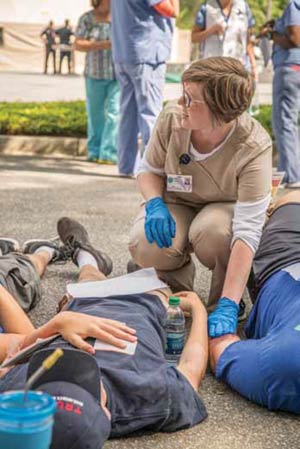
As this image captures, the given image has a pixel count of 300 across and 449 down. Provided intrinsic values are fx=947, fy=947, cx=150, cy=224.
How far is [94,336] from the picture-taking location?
8.63ft

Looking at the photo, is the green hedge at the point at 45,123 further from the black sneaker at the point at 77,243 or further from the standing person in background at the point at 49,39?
the standing person in background at the point at 49,39

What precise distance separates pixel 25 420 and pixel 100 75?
649 cm

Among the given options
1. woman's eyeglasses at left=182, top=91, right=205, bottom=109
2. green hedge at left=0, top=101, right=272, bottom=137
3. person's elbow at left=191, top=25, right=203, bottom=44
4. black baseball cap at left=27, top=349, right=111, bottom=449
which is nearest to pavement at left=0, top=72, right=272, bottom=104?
green hedge at left=0, top=101, right=272, bottom=137

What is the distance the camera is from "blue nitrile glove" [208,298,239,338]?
130 inches

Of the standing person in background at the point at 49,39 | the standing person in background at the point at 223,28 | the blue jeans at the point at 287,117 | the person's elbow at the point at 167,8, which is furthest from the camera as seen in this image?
the standing person in background at the point at 49,39

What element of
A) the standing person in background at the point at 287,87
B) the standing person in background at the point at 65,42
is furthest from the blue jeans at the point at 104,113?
the standing person in background at the point at 65,42

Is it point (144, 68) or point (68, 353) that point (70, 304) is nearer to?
point (68, 353)

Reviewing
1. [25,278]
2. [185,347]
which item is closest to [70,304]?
[185,347]

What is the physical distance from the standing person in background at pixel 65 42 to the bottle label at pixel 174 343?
27.8m

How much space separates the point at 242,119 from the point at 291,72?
3424mm

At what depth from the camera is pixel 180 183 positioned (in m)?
3.83

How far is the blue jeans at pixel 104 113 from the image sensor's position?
8055 millimetres

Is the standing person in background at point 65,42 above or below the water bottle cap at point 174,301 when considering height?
below

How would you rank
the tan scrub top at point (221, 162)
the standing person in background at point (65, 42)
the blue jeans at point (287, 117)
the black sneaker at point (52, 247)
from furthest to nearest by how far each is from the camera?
1. the standing person in background at point (65, 42)
2. the blue jeans at point (287, 117)
3. the black sneaker at point (52, 247)
4. the tan scrub top at point (221, 162)
